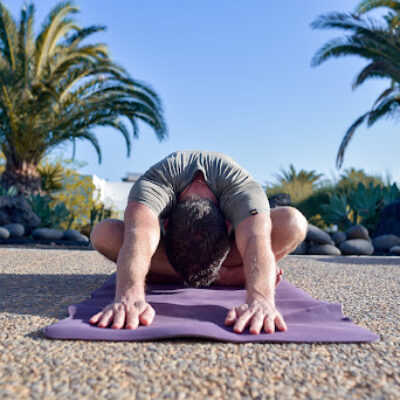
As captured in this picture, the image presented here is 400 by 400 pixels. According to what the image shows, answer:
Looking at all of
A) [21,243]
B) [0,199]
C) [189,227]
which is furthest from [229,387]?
[0,199]

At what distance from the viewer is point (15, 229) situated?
310 inches

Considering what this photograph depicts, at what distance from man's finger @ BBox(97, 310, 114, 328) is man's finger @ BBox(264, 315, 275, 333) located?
591 mm

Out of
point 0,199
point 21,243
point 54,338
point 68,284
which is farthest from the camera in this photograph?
point 0,199

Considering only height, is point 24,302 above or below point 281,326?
below

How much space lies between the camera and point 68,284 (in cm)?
272

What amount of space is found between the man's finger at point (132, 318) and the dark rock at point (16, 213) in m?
7.68

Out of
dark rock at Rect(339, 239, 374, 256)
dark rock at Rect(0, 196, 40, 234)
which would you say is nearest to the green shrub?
dark rock at Rect(339, 239, 374, 256)

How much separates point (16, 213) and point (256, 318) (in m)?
8.05

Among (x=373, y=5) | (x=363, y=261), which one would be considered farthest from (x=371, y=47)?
(x=363, y=261)

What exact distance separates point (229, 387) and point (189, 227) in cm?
100

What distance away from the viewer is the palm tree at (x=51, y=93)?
8.54 meters

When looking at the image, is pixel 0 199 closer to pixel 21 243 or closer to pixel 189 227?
pixel 21 243

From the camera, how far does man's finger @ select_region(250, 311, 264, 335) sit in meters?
1.43

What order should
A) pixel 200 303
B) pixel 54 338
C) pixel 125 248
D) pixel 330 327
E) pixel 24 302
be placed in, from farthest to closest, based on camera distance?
1. pixel 24 302
2. pixel 200 303
3. pixel 125 248
4. pixel 330 327
5. pixel 54 338
